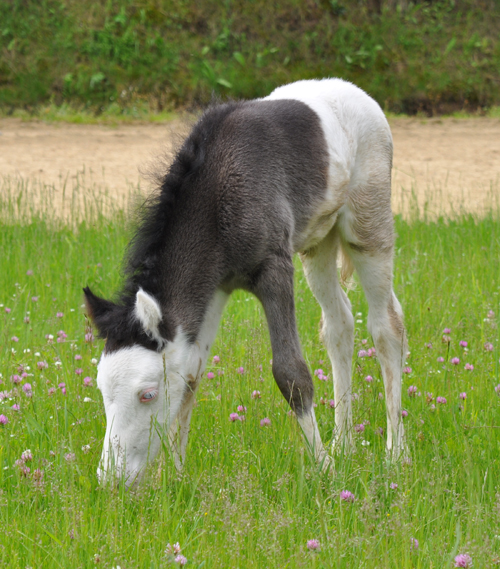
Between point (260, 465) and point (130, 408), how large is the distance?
662mm

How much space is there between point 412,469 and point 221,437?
94 centimetres

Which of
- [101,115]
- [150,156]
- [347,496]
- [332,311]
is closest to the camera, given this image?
[347,496]

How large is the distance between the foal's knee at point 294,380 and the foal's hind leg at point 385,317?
0.85m

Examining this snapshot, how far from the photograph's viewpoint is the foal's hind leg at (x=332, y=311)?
432 cm

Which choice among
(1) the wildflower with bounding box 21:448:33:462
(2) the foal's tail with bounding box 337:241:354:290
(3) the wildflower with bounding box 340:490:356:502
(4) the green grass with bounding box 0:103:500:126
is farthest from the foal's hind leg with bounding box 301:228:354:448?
(4) the green grass with bounding box 0:103:500:126

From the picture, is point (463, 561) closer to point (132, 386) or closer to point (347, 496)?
point (347, 496)

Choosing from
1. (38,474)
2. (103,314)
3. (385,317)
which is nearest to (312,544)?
(38,474)

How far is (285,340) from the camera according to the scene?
3.32 metres

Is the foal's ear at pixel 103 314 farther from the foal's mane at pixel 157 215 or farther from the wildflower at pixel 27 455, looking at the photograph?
the wildflower at pixel 27 455

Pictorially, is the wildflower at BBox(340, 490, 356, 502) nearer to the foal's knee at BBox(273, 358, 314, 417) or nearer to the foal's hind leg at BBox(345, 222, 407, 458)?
the foal's knee at BBox(273, 358, 314, 417)

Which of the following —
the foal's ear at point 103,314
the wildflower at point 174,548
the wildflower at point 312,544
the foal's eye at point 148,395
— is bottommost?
the wildflower at point 312,544

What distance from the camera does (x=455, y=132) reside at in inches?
555

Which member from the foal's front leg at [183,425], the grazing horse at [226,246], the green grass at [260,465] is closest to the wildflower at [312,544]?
the green grass at [260,465]

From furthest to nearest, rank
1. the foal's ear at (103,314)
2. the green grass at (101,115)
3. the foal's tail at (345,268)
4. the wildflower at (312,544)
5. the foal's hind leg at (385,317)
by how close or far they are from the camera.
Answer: the green grass at (101,115), the foal's tail at (345,268), the foal's hind leg at (385,317), the foal's ear at (103,314), the wildflower at (312,544)
